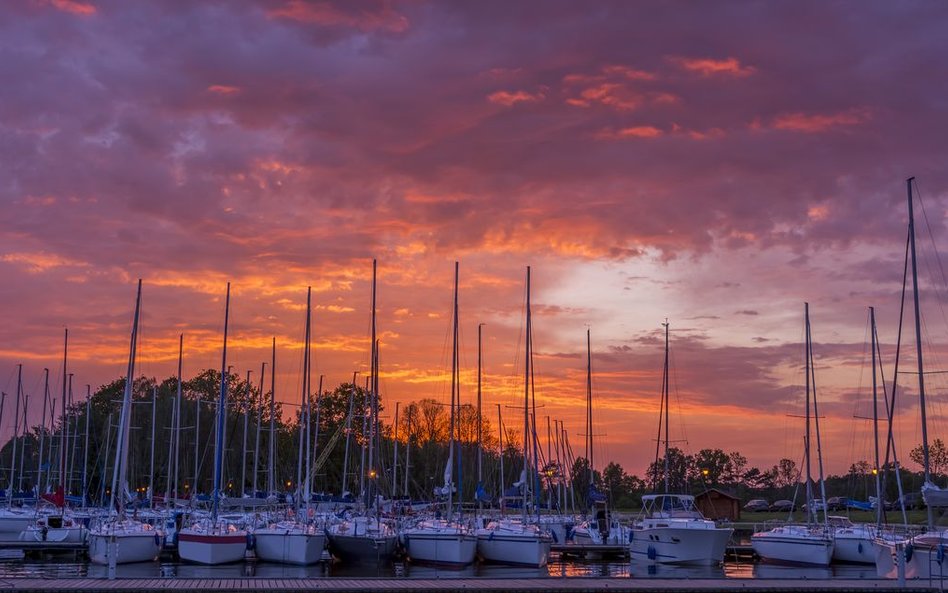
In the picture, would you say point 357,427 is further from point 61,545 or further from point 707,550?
point 707,550

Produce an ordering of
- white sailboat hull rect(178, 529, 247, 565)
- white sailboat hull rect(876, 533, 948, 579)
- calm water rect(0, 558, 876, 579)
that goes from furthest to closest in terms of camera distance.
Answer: white sailboat hull rect(178, 529, 247, 565) < calm water rect(0, 558, 876, 579) < white sailboat hull rect(876, 533, 948, 579)

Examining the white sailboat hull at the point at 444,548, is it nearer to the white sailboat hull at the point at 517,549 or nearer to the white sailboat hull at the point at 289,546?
the white sailboat hull at the point at 517,549

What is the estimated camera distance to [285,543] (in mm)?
51469

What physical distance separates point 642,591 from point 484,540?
76.3 ft

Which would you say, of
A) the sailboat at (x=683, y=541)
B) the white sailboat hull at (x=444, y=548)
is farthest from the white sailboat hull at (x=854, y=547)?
the white sailboat hull at (x=444, y=548)

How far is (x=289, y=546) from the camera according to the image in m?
51.3

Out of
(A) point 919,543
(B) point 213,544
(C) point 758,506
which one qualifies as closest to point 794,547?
(A) point 919,543

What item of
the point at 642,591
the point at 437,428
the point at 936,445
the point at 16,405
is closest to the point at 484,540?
the point at 642,591

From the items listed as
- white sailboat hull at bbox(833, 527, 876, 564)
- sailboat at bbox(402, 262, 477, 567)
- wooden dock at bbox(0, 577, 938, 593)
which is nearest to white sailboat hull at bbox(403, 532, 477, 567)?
sailboat at bbox(402, 262, 477, 567)

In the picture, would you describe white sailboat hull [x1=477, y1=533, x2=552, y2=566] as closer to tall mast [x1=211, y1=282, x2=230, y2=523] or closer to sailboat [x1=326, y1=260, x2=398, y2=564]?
sailboat [x1=326, y1=260, x2=398, y2=564]

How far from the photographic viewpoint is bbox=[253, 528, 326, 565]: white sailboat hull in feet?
167

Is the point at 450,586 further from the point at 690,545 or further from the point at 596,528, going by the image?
the point at 596,528

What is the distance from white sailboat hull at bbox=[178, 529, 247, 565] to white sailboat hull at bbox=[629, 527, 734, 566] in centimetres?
2144

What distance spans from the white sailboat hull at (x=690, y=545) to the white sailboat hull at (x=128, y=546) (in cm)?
2604
